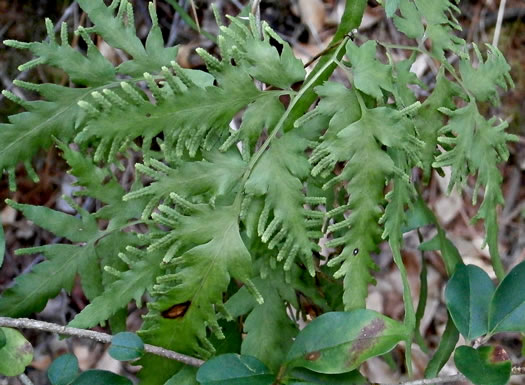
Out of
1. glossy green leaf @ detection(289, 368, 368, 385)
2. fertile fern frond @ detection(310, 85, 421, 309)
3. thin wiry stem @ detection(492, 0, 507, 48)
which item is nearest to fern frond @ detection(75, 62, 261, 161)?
fertile fern frond @ detection(310, 85, 421, 309)

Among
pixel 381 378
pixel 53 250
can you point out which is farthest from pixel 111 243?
pixel 381 378

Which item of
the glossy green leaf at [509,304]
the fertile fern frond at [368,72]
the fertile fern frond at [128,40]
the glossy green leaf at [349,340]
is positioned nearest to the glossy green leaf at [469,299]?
the glossy green leaf at [509,304]

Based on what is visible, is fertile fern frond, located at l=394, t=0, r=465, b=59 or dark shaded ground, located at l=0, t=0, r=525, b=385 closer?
fertile fern frond, located at l=394, t=0, r=465, b=59

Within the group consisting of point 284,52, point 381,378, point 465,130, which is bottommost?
Result: point 381,378

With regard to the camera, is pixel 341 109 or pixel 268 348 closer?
pixel 341 109

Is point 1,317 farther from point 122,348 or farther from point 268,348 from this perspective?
point 268,348

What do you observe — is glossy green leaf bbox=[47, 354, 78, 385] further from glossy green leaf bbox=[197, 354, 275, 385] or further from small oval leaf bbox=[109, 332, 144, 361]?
glossy green leaf bbox=[197, 354, 275, 385]

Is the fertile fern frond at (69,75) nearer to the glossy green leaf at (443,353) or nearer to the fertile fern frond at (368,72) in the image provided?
the fertile fern frond at (368,72)
